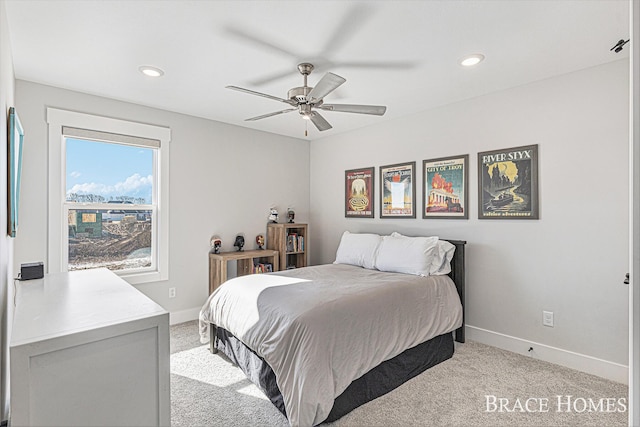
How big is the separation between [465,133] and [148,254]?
3.74 meters

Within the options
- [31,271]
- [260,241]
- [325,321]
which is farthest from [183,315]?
[325,321]

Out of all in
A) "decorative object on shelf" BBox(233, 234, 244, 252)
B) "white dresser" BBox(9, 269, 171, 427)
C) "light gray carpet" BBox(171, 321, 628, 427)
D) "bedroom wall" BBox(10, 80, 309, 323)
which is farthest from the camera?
"decorative object on shelf" BBox(233, 234, 244, 252)

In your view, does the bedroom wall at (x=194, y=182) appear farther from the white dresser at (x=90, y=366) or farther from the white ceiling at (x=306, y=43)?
the white dresser at (x=90, y=366)

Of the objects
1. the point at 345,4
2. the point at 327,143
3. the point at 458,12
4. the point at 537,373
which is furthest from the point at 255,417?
the point at 327,143

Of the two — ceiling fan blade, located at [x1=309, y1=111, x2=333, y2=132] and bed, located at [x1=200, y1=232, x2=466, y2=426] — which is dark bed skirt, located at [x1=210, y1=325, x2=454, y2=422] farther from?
ceiling fan blade, located at [x1=309, y1=111, x2=333, y2=132]

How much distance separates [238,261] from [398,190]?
2270 millimetres

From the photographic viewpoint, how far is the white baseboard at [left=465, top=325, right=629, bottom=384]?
8.25 feet

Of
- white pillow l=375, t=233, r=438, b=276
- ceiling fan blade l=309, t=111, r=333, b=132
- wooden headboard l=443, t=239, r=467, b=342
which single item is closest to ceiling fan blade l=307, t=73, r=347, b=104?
ceiling fan blade l=309, t=111, r=333, b=132

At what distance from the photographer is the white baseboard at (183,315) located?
12.5ft

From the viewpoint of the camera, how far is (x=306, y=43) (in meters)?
2.27

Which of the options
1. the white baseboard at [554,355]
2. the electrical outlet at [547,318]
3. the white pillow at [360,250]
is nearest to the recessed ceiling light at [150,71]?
the white pillow at [360,250]

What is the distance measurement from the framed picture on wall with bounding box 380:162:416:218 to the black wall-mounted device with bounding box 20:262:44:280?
337 cm

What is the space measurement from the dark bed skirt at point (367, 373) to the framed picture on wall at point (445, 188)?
1.28 metres

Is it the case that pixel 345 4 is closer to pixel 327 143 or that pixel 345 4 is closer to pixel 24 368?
pixel 24 368
